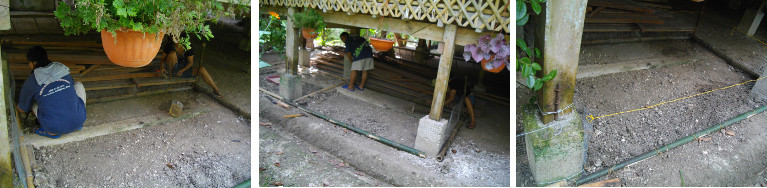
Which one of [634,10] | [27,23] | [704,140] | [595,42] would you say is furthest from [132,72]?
[634,10]

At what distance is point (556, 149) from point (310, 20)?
475cm

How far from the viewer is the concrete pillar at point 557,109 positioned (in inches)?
155

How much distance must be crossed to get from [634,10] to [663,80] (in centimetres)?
191

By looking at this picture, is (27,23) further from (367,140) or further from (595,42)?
(595,42)

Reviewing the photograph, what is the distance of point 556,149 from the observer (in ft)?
14.1

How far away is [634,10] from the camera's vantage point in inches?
301

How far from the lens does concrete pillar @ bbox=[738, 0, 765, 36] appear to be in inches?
330

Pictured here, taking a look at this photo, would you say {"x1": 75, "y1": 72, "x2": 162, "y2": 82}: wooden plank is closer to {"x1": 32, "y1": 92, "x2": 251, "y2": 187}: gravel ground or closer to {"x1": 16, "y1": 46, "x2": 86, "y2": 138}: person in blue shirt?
{"x1": 32, "y1": 92, "x2": 251, "y2": 187}: gravel ground

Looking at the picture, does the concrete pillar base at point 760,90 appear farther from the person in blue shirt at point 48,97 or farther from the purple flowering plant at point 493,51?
the person in blue shirt at point 48,97

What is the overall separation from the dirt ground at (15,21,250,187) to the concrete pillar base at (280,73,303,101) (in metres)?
1.38

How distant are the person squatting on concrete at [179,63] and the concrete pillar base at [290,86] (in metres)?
1.55

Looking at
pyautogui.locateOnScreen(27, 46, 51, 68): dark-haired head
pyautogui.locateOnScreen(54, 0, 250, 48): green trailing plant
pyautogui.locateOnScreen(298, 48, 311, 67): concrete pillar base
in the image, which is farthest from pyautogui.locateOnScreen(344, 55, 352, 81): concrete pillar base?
pyautogui.locateOnScreen(54, 0, 250, 48): green trailing plant

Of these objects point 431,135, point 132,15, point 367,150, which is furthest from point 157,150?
point 431,135

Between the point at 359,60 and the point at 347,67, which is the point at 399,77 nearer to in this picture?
the point at 359,60
